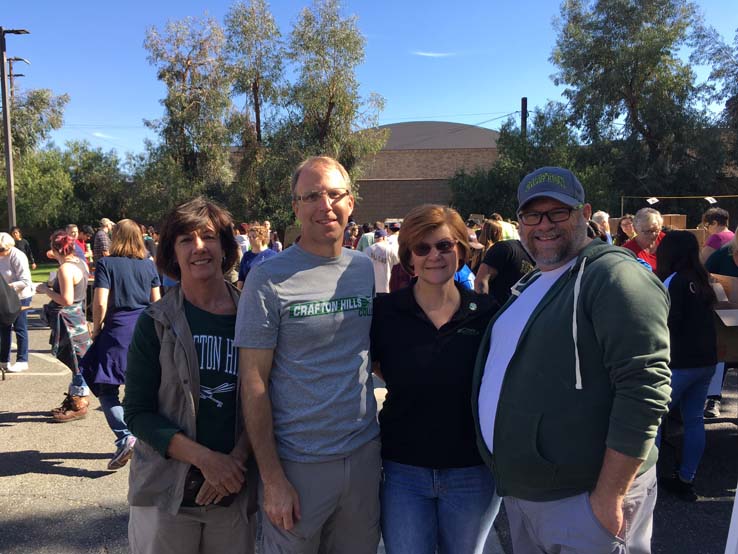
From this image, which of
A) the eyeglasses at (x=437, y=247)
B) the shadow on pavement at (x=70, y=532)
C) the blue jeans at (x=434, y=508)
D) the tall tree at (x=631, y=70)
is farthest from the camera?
the tall tree at (x=631, y=70)

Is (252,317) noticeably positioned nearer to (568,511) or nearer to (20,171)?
(568,511)

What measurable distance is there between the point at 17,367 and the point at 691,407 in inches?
294

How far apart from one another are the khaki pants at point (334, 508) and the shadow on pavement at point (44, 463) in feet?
9.63

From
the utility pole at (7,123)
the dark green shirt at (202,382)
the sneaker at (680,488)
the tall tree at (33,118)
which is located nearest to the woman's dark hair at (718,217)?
the sneaker at (680,488)

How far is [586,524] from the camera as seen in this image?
67.0 inches

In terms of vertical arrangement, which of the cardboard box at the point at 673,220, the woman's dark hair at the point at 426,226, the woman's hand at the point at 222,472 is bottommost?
the woman's hand at the point at 222,472

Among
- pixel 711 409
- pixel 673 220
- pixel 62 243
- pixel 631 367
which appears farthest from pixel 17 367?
pixel 673 220

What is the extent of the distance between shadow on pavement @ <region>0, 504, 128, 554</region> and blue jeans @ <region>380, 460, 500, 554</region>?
1.99 metres

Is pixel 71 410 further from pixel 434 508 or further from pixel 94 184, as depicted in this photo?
pixel 94 184

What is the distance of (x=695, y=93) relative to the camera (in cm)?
2442

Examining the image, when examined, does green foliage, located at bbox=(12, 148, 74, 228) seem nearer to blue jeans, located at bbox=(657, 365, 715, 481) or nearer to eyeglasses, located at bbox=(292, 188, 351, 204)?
eyeglasses, located at bbox=(292, 188, 351, 204)

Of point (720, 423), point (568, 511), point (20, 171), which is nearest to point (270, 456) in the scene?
point (568, 511)

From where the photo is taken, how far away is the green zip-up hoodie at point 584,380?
1569 millimetres

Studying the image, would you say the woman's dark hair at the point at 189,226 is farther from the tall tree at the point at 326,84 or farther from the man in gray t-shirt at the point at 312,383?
the tall tree at the point at 326,84
